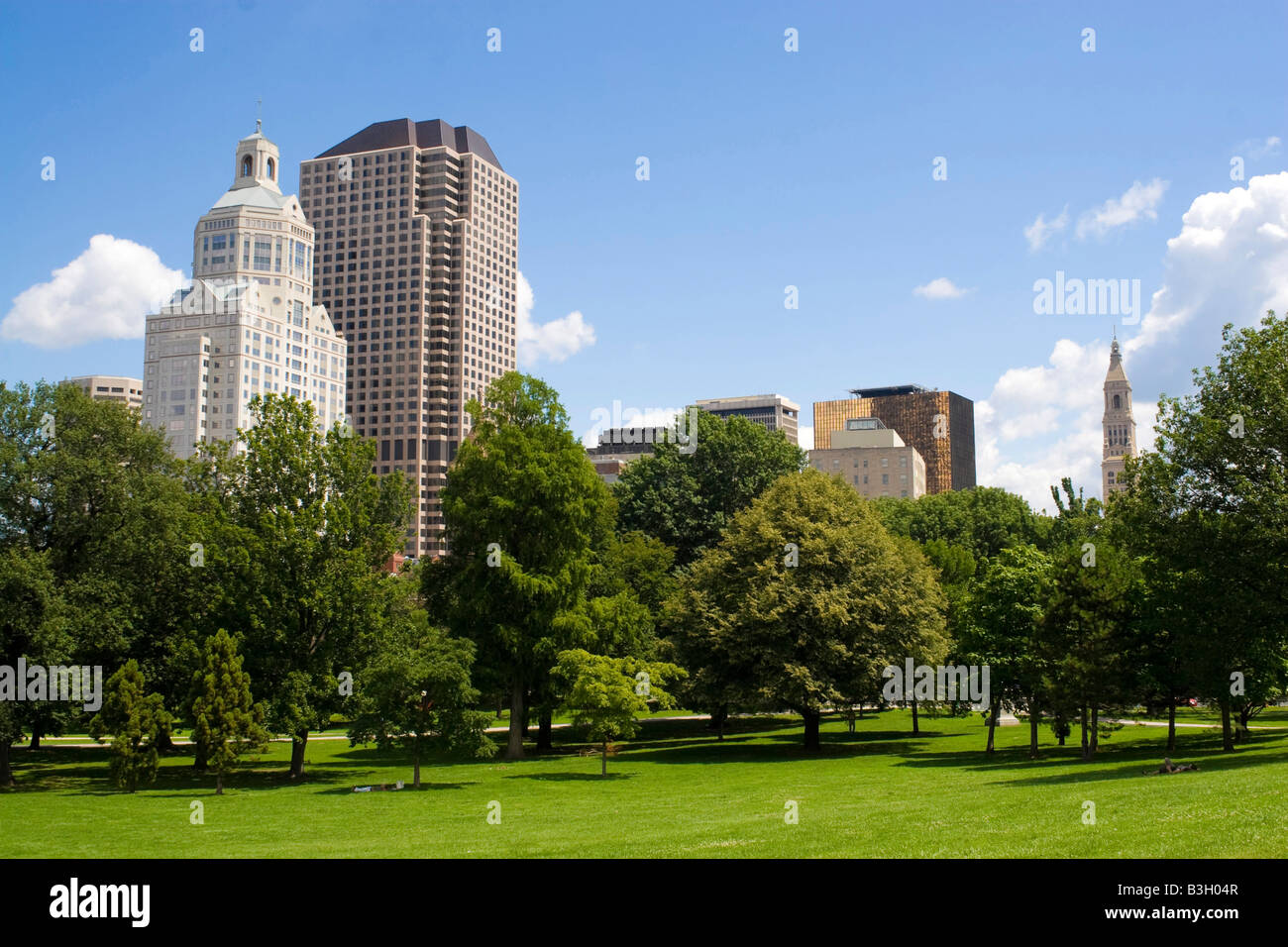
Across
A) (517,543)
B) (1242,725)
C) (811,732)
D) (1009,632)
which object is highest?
(517,543)

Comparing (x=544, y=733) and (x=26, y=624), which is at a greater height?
(x=26, y=624)

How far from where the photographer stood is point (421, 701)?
3662cm

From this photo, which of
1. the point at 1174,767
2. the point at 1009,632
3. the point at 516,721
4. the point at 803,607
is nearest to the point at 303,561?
the point at 516,721

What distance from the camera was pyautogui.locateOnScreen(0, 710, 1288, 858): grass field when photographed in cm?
1798

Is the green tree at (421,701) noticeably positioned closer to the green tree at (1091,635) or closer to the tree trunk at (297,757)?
the tree trunk at (297,757)

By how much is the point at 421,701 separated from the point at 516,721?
9.97m

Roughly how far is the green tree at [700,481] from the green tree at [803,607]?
17.7 meters

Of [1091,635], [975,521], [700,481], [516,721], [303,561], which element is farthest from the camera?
[975,521]

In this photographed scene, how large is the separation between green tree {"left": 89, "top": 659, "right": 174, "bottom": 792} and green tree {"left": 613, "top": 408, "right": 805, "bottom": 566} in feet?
131

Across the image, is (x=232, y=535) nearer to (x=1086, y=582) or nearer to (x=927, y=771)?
(x=927, y=771)

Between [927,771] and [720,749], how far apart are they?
1466 centimetres

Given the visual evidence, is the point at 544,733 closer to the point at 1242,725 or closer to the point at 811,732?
the point at 811,732

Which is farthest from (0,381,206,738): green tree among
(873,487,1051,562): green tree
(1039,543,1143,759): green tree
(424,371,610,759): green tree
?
(873,487,1051,562): green tree
